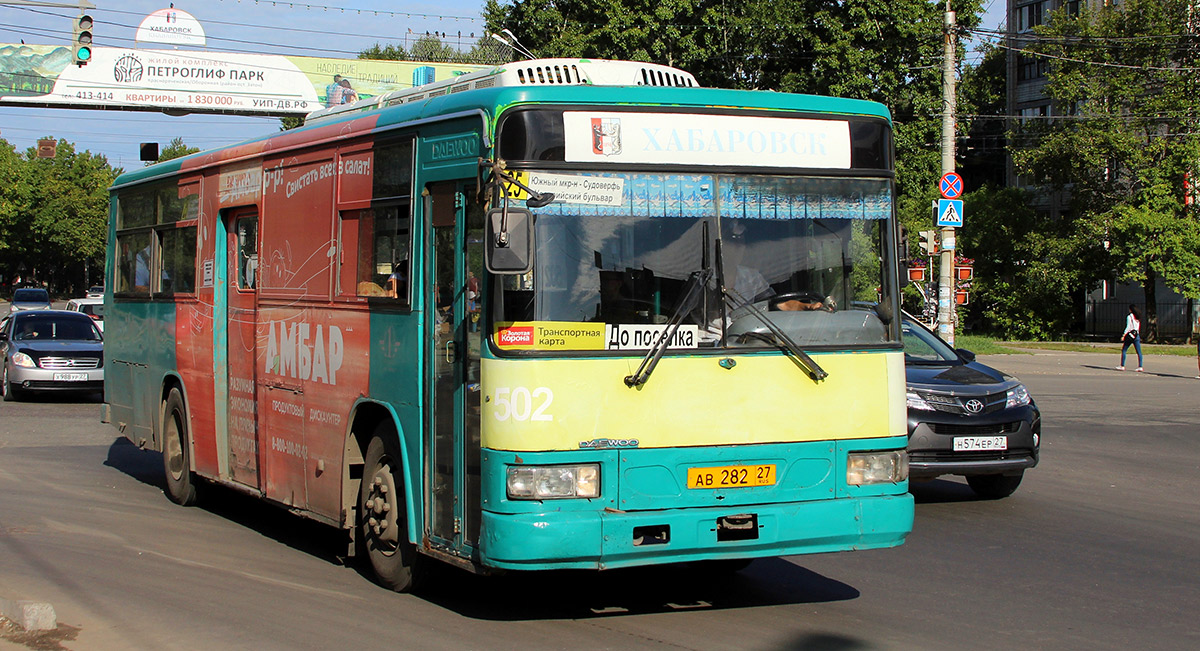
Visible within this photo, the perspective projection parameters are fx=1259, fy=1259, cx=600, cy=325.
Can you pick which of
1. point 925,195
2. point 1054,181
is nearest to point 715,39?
point 925,195

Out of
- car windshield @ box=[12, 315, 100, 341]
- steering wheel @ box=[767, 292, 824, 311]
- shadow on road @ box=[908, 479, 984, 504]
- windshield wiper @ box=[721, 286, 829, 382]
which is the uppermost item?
steering wheel @ box=[767, 292, 824, 311]

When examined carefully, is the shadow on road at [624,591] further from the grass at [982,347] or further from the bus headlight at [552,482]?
the grass at [982,347]

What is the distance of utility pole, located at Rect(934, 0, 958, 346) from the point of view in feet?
85.0

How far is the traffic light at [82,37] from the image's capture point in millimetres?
26047

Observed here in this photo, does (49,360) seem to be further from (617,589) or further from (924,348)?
(617,589)

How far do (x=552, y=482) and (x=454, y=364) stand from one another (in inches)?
36.3

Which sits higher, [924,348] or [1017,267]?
[1017,267]

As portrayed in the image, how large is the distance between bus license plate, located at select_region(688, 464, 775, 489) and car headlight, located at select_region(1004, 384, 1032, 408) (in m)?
5.24

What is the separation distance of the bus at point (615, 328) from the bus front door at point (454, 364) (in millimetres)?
17

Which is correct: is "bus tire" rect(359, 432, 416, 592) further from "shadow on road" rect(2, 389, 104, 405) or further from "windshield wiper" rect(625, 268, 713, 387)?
"shadow on road" rect(2, 389, 104, 405)

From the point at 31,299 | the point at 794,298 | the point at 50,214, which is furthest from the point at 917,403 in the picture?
the point at 50,214

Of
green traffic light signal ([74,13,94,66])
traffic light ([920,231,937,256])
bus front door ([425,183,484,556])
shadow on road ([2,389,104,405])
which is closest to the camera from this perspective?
bus front door ([425,183,484,556])

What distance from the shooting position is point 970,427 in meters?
10.7

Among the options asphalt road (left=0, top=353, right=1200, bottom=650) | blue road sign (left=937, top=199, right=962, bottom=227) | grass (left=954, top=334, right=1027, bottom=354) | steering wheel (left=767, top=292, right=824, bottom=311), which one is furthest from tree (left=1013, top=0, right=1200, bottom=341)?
steering wheel (left=767, top=292, right=824, bottom=311)
